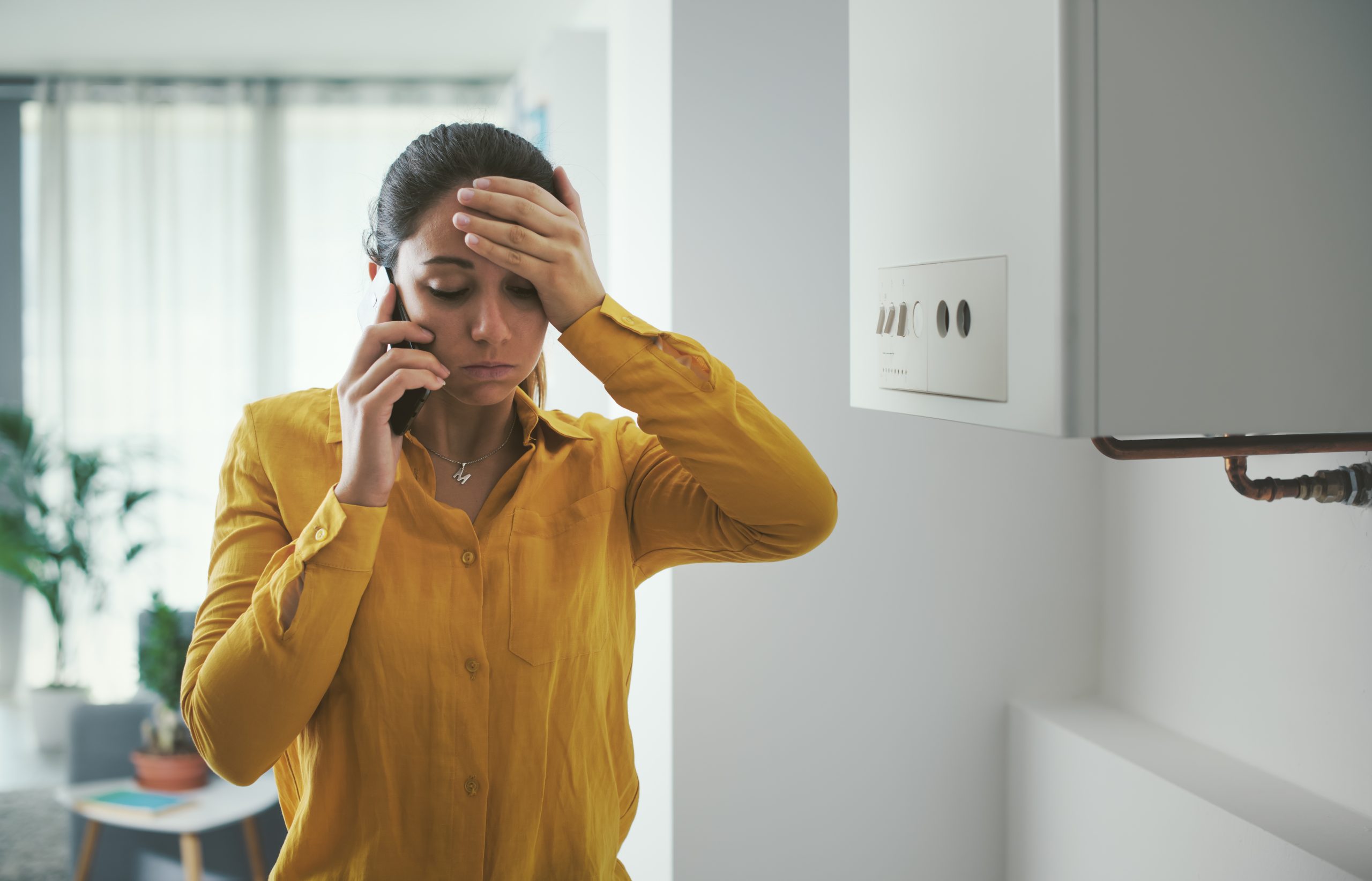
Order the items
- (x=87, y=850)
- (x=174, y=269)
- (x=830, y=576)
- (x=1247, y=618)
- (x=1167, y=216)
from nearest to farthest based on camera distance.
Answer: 1. (x=1167, y=216)
2. (x=1247, y=618)
3. (x=830, y=576)
4. (x=87, y=850)
5. (x=174, y=269)

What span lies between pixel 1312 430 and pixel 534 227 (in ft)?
2.10

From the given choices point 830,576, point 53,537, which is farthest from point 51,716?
point 830,576

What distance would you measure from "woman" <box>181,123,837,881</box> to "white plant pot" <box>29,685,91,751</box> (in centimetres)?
352

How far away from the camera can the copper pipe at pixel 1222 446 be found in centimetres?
92

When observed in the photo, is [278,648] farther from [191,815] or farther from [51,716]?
[51,716]

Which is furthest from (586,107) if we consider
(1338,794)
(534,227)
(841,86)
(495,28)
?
(1338,794)

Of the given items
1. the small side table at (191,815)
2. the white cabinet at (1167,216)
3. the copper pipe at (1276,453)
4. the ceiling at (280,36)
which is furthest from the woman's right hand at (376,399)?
the ceiling at (280,36)

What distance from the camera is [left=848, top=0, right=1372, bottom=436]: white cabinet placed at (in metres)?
0.70

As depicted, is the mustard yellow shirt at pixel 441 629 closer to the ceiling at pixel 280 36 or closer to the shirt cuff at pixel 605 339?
the shirt cuff at pixel 605 339

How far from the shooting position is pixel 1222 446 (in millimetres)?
941

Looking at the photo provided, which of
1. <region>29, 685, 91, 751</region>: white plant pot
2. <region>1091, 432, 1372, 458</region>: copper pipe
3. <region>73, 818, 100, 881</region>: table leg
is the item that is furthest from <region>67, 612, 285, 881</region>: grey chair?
<region>1091, 432, 1372, 458</region>: copper pipe

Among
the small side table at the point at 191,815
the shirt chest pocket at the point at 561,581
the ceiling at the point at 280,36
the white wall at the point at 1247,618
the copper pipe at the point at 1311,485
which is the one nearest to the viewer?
the shirt chest pocket at the point at 561,581

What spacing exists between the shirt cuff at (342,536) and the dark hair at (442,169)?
25 cm

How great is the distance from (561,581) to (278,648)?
0.86 ft
